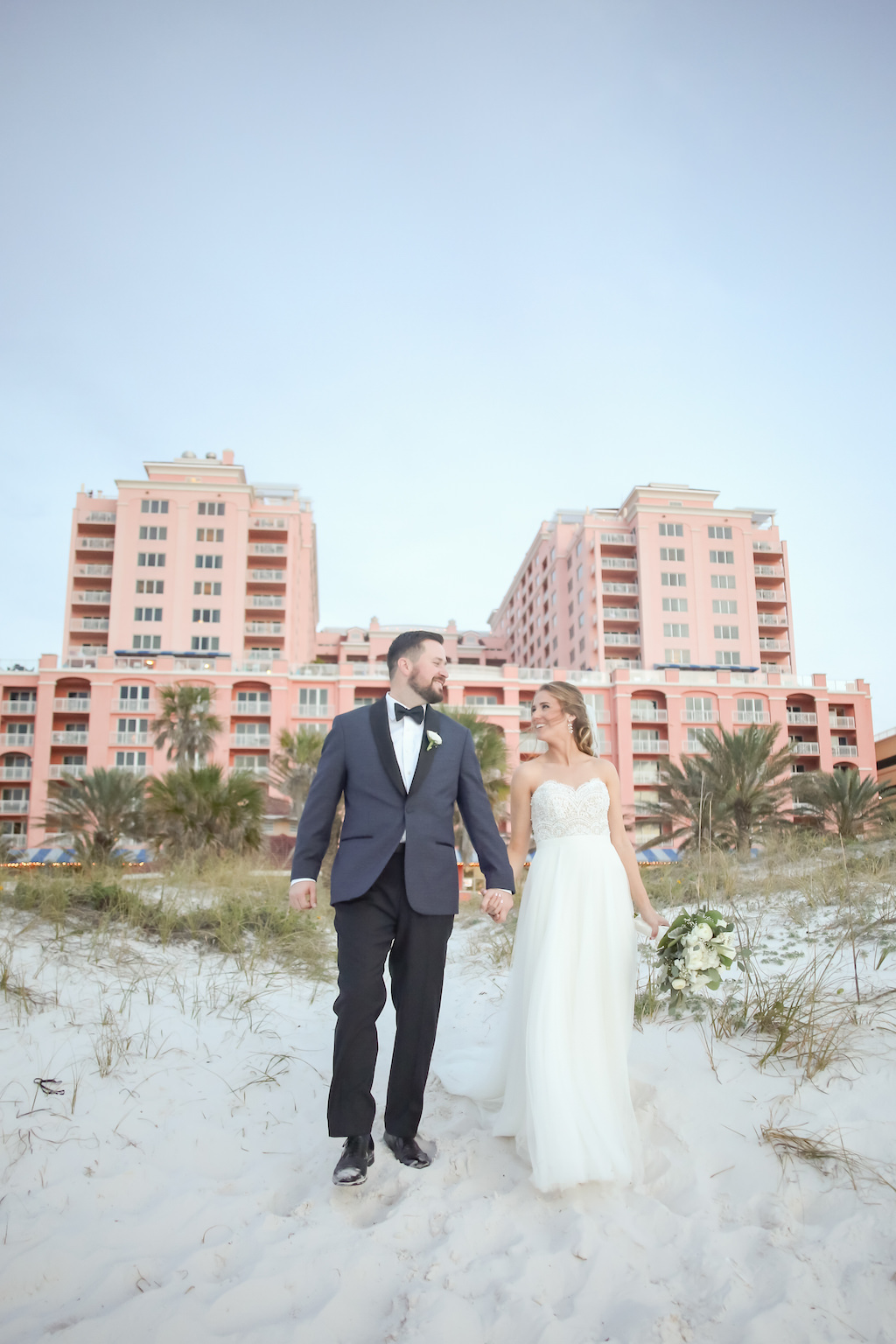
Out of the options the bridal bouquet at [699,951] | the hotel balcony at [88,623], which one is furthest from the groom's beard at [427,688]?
the hotel balcony at [88,623]

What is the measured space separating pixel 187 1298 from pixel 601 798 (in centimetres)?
245

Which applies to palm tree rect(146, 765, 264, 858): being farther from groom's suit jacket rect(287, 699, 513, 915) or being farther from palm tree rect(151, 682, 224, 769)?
groom's suit jacket rect(287, 699, 513, 915)

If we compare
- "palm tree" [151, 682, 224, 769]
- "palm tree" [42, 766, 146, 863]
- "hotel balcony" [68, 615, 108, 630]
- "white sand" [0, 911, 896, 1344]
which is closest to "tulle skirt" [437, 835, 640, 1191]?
"white sand" [0, 911, 896, 1344]

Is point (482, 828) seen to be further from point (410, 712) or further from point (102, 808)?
point (102, 808)

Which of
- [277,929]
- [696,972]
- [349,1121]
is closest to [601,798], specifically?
[696,972]

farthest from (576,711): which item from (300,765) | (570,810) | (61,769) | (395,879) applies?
(61,769)

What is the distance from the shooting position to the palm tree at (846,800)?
1791cm

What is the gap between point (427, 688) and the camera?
3705mm

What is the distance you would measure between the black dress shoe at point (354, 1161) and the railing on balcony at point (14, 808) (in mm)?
47797

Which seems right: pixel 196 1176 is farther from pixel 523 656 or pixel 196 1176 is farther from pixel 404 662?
pixel 523 656

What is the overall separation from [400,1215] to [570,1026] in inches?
37.1

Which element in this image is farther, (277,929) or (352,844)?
(277,929)

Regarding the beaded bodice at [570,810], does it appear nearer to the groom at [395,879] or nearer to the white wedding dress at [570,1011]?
Result: the white wedding dress at [570,1011]

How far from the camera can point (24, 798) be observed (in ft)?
149
